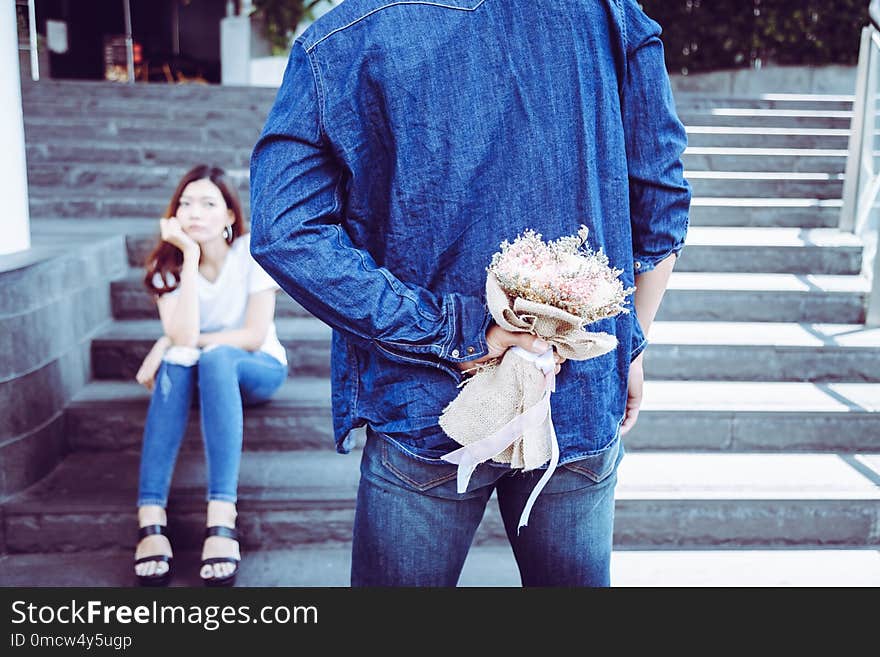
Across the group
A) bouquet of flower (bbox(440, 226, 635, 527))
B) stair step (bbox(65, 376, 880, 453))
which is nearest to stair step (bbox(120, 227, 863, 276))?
stair step (bbox(65, 376, 880, 453))

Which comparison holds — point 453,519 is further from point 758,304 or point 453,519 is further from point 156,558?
point 758,304

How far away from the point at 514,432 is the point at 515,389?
0.19ft

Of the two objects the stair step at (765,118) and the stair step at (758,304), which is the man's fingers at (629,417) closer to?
the stair step at (758,304)

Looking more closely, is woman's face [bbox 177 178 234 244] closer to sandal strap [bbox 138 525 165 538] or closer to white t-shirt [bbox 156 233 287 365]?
white t-shirt [bbox 156 233 287 365]

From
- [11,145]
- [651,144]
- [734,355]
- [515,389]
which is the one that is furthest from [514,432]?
[734,355]

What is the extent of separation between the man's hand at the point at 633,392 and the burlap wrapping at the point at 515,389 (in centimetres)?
23

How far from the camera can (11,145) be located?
9.78ft

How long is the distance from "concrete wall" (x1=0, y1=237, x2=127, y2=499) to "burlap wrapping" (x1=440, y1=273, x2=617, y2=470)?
209 centimetres

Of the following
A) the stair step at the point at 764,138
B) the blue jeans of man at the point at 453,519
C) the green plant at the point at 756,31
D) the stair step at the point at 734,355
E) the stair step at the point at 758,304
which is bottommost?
the stair step at the point at 734,355

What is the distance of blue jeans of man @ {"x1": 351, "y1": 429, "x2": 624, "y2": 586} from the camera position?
1.15 metres

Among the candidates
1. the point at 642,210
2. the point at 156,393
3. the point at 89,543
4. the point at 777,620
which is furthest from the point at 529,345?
the point at 89,543

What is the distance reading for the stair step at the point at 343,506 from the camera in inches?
110

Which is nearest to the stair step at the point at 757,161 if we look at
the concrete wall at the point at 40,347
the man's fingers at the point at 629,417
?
the concrete wall at the point at 40,347

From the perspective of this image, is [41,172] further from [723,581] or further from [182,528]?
[723,581]
